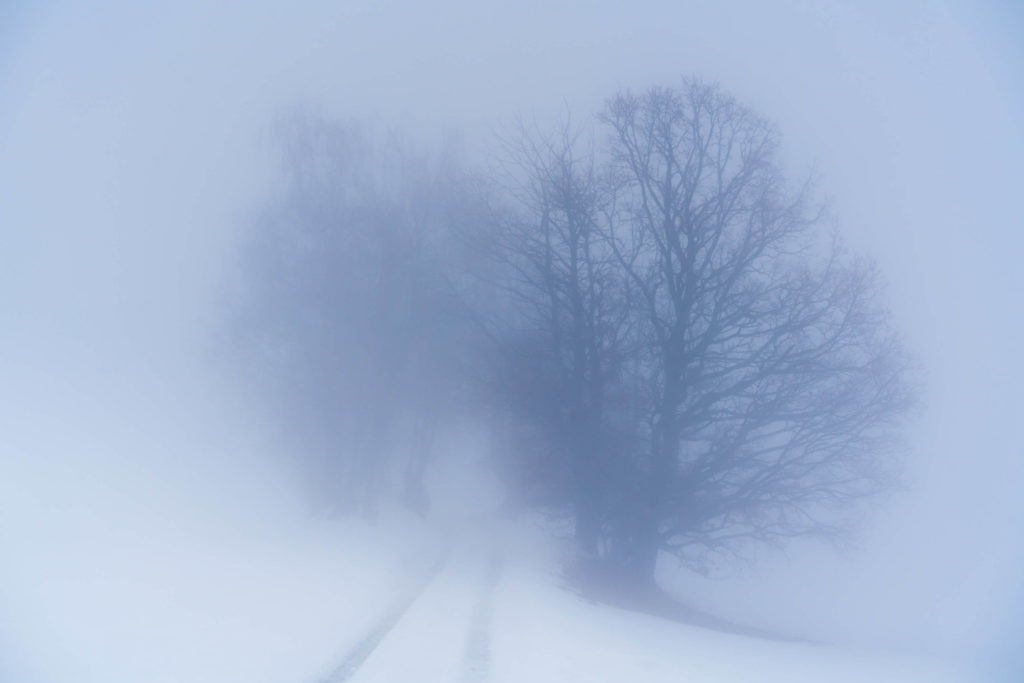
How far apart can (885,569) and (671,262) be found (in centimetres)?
1219

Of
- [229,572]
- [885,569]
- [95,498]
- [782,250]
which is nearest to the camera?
[229,572]

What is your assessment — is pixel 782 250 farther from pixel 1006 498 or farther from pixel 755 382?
pixel 1006 498

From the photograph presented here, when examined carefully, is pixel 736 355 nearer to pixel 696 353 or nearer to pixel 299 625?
pixel 696 353

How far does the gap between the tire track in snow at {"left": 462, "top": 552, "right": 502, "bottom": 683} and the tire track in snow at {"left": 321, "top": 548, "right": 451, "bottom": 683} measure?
1.16m

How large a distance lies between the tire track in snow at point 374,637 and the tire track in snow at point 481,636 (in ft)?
3.81

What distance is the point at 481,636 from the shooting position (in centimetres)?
1183

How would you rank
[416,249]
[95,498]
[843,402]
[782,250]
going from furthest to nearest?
[416,249], [95,498], [782,250], [843,402]

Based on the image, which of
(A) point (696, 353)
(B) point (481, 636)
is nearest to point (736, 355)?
(A) point (696, 353)

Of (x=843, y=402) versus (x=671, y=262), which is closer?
(x=843, y=402)

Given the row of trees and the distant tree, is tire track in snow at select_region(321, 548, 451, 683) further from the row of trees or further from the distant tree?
the distant tree

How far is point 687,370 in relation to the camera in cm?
1783

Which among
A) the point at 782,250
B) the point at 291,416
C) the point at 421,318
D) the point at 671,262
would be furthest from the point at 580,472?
the point at 291,416

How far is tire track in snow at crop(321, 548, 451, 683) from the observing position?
9.71 metres

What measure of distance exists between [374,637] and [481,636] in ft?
4.70
